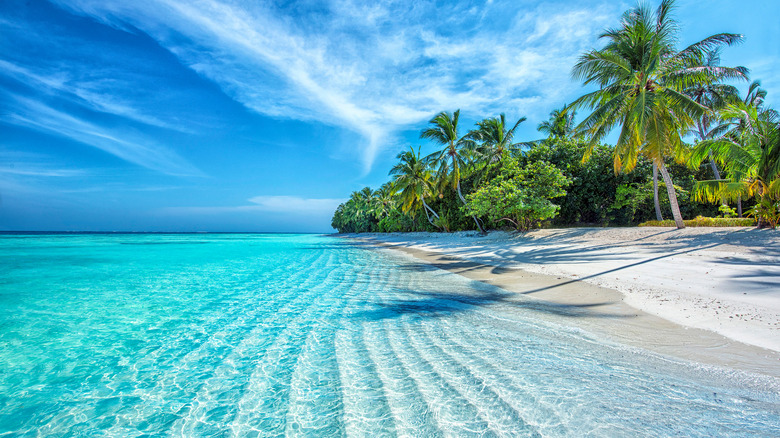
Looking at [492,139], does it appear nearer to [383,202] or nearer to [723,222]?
[723,222]

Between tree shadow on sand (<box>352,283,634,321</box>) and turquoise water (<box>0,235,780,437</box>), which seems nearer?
turquoise water (<box>0,235,780,437</box>)

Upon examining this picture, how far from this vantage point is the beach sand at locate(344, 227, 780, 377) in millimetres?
3309

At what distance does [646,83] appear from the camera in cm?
1311

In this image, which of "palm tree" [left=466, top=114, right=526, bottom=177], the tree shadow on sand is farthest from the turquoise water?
"palm tree" [left=466, top=114, right=526, bottom=177]

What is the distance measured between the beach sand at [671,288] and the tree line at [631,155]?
10.1 feet

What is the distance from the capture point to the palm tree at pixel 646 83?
12.3 metres

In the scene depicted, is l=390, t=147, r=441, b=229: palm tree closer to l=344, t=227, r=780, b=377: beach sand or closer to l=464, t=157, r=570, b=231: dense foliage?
l=464, t=157, r=570, b=231: dense foliage

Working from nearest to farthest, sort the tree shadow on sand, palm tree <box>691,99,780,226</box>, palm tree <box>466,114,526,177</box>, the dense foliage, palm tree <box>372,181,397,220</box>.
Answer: the tree shadow on sand → palm tree <box>691,99,780,226</box> → the dense foliage → palm tree <box>466,114,526,177</box> → palm tree <box>372,181,397,220</box>

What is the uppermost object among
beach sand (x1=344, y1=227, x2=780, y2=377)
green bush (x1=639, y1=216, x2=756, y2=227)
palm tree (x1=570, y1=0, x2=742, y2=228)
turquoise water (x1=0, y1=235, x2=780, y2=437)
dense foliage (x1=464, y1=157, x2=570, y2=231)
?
palm tree (x1=570, y1=0, x2=742, y2=228)

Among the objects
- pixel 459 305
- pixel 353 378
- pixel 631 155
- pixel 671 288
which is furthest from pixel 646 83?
pixel 353 378

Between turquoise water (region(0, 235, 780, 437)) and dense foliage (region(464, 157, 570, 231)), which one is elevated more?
dense foliage (region(464, 157, 570, 231))

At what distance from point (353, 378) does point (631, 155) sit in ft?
54.4

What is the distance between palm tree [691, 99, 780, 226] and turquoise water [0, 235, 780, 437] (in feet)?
39.7

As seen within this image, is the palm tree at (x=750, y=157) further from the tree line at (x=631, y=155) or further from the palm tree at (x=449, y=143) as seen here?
the palm tree at (x=449, y=143)
